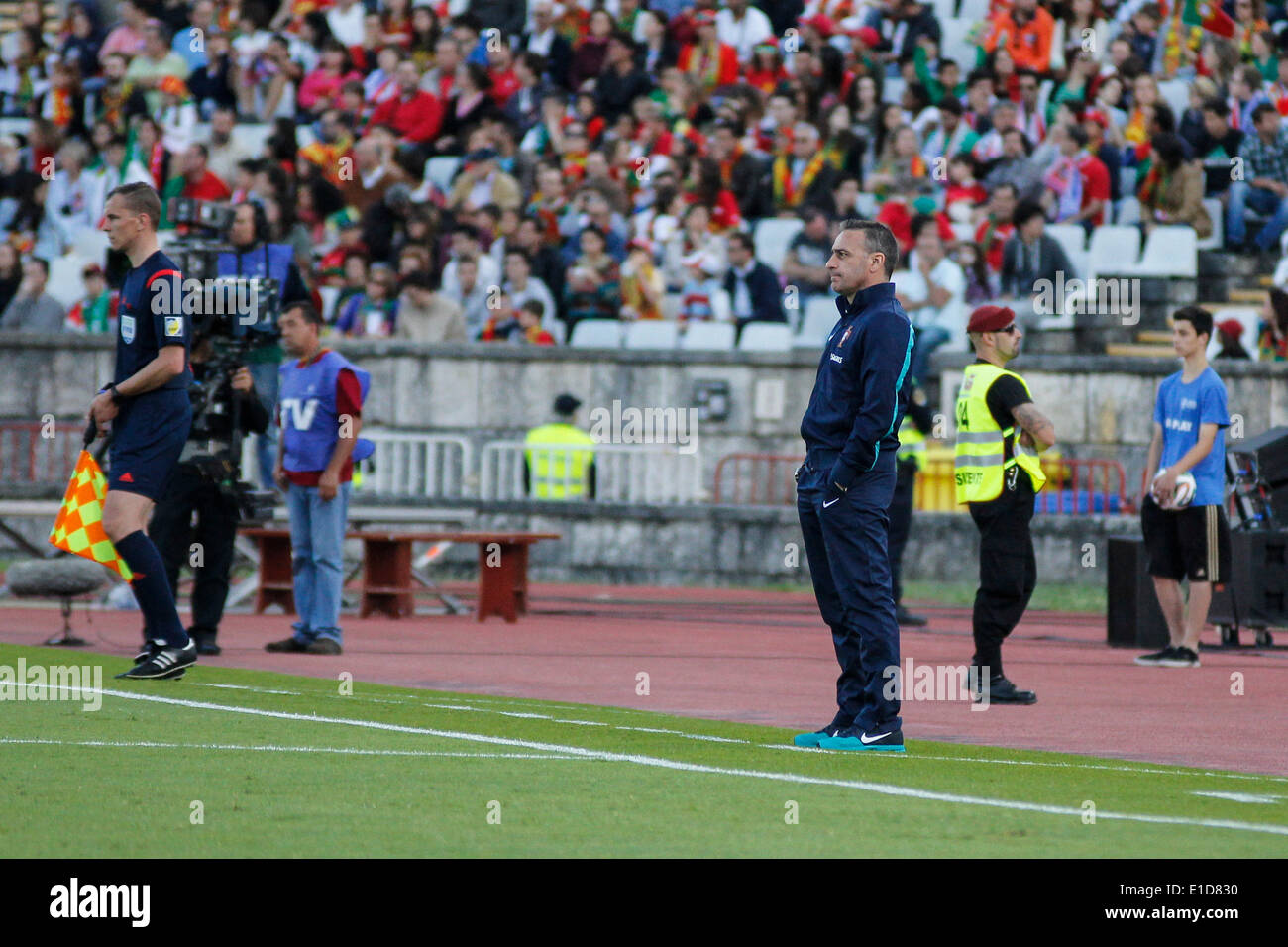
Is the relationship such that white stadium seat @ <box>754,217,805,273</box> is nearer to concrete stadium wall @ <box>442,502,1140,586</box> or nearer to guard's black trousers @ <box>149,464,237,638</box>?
concrete stadium wall @ <box>442,502,1140,586</box>

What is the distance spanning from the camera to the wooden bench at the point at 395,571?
663 inches

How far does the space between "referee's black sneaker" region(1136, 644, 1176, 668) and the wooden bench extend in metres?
5.16

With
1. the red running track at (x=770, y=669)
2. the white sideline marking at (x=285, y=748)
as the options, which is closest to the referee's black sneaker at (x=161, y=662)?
the red running track at (x=770, y=669)

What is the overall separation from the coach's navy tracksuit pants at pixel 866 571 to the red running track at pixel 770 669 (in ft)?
3.12

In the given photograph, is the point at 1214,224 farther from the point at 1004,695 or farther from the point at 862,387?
the point at 862,387

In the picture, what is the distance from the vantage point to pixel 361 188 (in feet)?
82.8

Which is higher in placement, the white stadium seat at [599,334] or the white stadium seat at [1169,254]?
the white stadium seat at [1169,254]

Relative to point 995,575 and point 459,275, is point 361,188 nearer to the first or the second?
point 459,275

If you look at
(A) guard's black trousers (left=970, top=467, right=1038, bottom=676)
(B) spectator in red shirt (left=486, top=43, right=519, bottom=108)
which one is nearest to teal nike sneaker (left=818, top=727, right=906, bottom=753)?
(A) guard's black trousers (left=970, top=467, right=1038, bottom=676)

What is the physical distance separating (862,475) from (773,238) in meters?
15.8

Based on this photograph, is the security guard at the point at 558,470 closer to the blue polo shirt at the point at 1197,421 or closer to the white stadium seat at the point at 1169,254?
the white stadium seat at the point at 1169,254

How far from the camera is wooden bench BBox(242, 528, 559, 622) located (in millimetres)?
16844

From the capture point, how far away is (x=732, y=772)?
784 centimetres

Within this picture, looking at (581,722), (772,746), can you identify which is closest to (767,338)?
(581,722)
